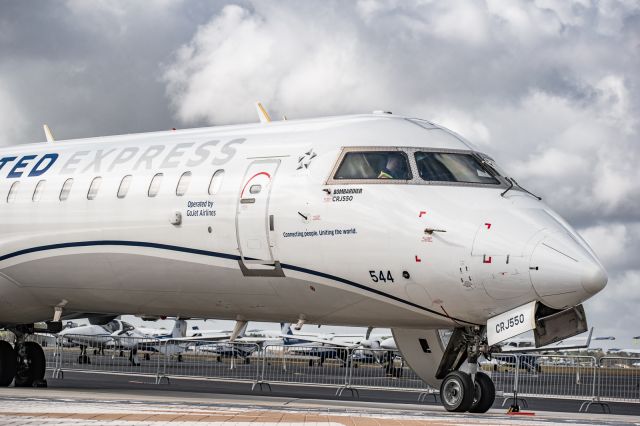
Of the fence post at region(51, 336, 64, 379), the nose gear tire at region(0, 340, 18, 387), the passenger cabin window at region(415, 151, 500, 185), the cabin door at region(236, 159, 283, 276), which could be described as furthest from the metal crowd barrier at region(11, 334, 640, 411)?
the cabin door at region(236, 159, 283, 276)

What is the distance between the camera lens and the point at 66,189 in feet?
61.0

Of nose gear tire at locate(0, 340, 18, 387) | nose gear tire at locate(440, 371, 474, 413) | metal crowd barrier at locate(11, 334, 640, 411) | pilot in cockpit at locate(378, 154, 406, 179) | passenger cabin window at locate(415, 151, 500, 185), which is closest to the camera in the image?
nose gear tire at locate(440, 371, 474, 413)

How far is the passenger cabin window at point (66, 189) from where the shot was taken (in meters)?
18.5

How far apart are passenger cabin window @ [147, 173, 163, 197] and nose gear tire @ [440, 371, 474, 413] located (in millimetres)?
5708

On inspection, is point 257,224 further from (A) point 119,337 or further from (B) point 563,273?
(A) point 119,337

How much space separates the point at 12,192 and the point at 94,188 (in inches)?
87.2

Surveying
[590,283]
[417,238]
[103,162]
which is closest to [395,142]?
[417,238]

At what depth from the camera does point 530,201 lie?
15.1m

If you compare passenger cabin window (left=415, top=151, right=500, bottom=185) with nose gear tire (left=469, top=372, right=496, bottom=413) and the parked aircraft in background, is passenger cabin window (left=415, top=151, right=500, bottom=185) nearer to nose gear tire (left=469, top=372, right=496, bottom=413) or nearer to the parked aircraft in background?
nose gear tire (left=469, top=372, right=496, bottom=413)

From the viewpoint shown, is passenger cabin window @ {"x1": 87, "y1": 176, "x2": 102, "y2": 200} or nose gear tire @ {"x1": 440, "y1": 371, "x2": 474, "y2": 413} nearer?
nose gear tire @ {"x1": 440, "y1": 371, "x2": 474, "y2": 413}

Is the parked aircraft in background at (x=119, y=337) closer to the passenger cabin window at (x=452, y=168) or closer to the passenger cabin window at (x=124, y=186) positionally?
the passenger cabin window at (x=124, y=186)

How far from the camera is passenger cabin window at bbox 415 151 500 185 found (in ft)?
50.5

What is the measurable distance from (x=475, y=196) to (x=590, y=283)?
2.14 metres

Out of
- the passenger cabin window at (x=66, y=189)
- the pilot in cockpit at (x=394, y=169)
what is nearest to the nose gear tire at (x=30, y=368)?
the passenger cabin window at (x=66, y=189)
